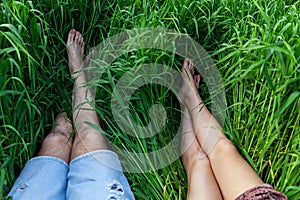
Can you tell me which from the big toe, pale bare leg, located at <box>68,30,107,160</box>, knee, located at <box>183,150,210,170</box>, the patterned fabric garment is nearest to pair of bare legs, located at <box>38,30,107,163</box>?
pale bare leg, located at <box>68,30,107,160</box>

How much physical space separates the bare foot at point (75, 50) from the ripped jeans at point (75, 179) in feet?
1.38

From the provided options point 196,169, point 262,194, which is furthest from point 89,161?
point 262,194

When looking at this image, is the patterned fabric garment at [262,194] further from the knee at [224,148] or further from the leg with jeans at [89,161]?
the leg with jeans at [89,161]

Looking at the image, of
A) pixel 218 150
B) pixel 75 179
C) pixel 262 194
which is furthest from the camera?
pixel 218 150

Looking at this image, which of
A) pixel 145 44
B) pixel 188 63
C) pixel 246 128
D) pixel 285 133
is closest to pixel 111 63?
pixel 145 44

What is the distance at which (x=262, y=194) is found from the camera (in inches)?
43.6

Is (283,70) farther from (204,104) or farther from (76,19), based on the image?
(76,19)

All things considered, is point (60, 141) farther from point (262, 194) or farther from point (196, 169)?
point (262, 194)

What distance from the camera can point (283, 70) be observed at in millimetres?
1153

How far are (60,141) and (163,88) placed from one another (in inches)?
15.8

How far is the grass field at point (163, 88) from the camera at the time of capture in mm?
1231

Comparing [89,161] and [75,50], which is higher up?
[75,50]

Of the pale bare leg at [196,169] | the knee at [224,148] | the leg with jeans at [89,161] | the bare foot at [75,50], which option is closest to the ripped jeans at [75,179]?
the leg with jeans at [89,161]

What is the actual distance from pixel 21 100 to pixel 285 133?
0.83 metres
